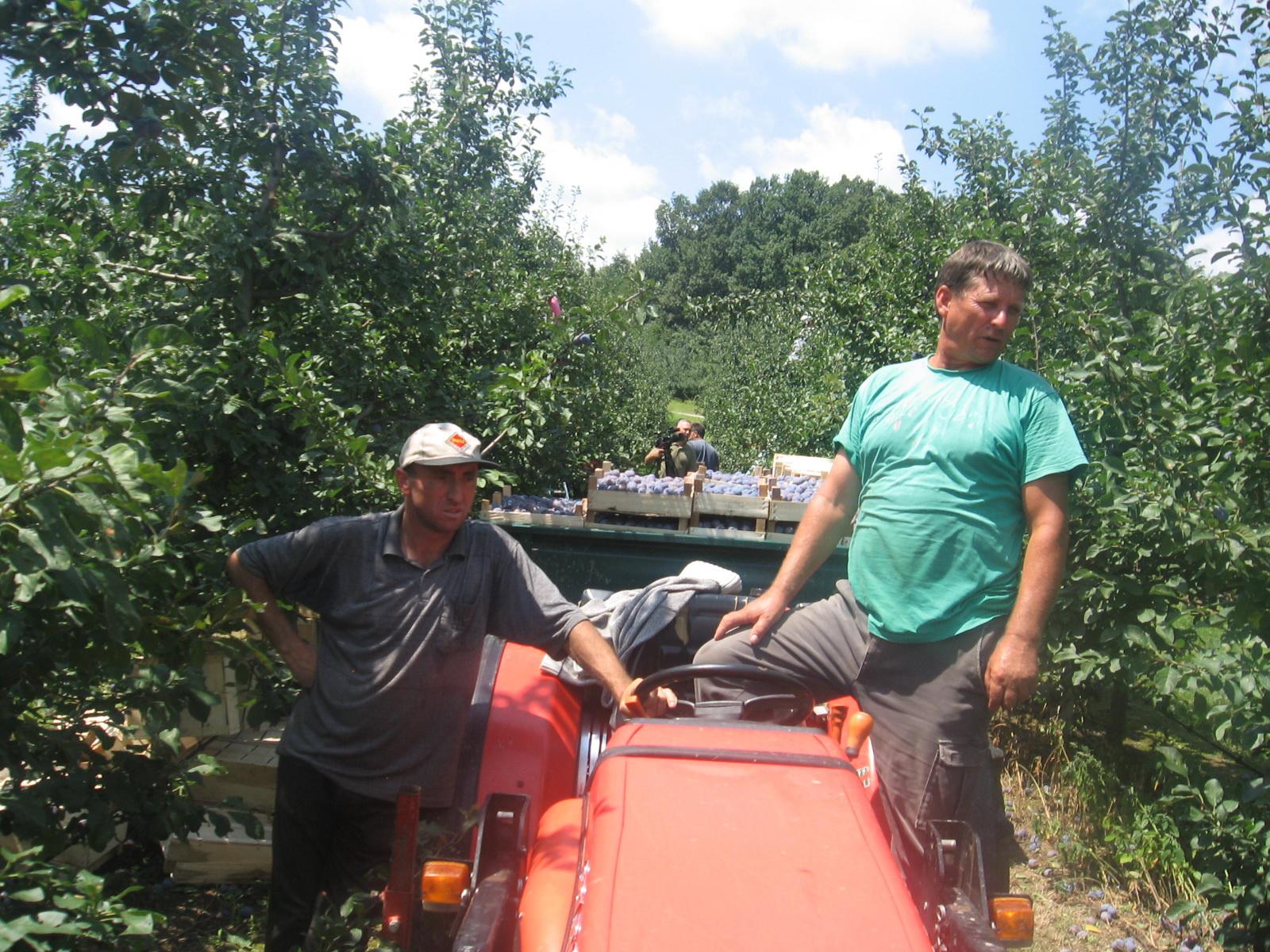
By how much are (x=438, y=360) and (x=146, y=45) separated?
102 inches

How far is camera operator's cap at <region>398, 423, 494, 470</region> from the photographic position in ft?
8.49

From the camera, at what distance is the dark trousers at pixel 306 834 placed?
8.71 ft

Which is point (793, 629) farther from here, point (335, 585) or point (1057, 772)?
point (1057, 772)

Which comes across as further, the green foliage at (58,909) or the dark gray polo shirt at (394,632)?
the dark gray polo shirt at (394,632)

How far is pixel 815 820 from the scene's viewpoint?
6.18 ft

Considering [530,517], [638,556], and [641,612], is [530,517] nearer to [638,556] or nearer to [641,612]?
[638,556]

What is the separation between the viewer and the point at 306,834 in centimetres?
268

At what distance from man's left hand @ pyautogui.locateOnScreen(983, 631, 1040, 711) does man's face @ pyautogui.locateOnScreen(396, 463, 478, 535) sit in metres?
1.33

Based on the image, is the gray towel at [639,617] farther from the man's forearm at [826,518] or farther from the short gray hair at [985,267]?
the short gray hair at [985,267]

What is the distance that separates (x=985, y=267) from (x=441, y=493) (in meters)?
1.46

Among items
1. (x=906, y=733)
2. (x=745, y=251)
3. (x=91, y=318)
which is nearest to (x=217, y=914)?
(x=91, y=318)

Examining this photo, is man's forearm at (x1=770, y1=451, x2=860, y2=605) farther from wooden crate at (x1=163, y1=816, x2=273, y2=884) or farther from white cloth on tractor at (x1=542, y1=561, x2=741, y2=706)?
wooden crate at (x1=163, y1=816, x2=273, y2=884)

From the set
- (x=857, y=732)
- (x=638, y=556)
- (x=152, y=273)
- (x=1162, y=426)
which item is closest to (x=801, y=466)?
(x=638, y=556)

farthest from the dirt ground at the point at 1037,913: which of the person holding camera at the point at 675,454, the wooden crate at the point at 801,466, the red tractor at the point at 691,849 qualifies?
the person holding camera at the point at 675,454
